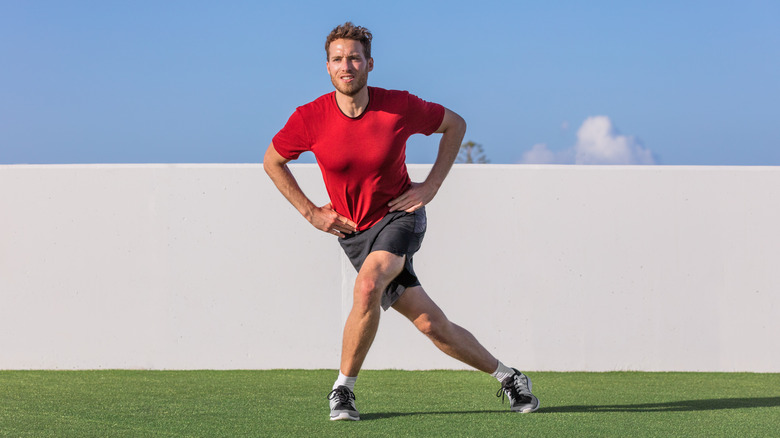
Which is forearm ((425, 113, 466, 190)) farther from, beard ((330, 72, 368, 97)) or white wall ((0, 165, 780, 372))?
white wall ((0, 165, 780, 372))

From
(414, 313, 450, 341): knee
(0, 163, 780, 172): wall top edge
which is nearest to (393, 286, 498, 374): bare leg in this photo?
(414, 313, 450, 341): knee

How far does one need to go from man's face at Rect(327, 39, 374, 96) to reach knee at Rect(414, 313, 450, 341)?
1036mm

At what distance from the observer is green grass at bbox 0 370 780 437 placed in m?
3.54

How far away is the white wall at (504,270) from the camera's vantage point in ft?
20.1

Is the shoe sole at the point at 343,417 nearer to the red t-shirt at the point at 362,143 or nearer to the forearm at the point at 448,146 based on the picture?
the red t-shirt at the point at 362,143

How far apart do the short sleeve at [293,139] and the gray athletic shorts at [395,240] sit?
455 millimetres

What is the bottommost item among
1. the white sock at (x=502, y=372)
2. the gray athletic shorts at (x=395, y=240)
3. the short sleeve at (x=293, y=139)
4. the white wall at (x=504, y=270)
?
the white sock at (x=502, y=372)

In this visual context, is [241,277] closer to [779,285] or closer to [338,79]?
[338,79]

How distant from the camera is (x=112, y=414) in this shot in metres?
3.99

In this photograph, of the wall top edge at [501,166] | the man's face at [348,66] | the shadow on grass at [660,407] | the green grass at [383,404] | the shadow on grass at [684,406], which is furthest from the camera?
the wall top edge at [501,166]

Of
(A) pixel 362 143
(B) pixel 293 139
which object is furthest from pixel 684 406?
(B) pixel 293 139

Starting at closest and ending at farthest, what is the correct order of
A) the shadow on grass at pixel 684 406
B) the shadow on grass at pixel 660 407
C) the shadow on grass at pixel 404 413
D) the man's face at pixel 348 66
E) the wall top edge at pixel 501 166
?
the man's face at pixel 348 66, the shadow on grass at pixel 404 413, the shadow on grass at pixel 660 407, the shadow on grass at pixel 684 406, the wall top edge at pixel 501 166

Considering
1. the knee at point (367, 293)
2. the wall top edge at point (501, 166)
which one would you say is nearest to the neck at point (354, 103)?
the knee at point (367, 293)

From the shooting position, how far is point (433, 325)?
12.5 ft
